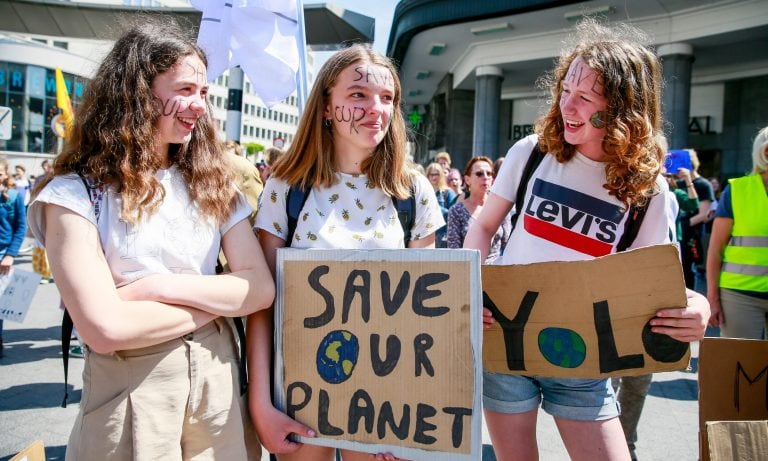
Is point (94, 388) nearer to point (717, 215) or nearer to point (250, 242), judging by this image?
point (250, 242)

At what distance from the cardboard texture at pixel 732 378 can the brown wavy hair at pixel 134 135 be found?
6.14ft

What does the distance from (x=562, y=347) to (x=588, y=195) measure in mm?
517

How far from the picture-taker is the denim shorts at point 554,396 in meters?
1.77

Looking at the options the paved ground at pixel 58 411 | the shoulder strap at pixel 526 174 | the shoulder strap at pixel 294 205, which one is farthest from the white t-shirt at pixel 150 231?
the paved ground at pixel 58 411

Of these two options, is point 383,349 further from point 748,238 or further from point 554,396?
point 748,238

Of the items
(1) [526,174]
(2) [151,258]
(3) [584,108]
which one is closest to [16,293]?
(2) [151,258]

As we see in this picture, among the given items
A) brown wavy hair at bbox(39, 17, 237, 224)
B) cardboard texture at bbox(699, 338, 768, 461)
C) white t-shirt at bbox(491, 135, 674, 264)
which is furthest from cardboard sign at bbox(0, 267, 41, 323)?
cardboard texture at bbox(699, 338, 768, 461)

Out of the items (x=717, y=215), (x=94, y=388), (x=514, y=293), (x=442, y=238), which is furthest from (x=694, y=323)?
(x=442, y=238)

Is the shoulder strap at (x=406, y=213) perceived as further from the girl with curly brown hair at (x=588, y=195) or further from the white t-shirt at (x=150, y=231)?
the white t-shirt at (x=150, y=231)

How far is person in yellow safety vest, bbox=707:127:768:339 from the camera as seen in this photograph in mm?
3207

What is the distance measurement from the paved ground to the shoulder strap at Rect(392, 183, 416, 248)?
210 cm

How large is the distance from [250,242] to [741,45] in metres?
16.8

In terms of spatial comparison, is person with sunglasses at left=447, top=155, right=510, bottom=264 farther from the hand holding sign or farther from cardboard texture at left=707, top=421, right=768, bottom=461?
the hand holding sign

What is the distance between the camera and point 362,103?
1.84 m
